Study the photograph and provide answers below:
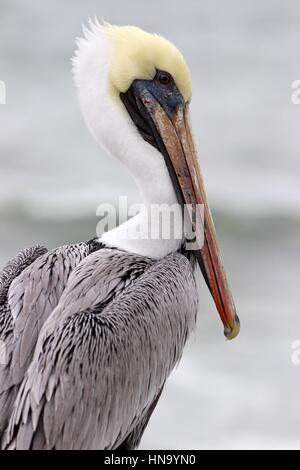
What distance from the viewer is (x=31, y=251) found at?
15.3 ft

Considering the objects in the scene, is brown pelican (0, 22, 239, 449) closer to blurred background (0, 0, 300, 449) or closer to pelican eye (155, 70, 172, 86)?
pelican eye (155, 70, 172, 86)

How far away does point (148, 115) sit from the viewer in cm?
445

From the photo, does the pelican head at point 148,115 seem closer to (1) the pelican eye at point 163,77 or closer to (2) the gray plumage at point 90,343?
(1) the pelican eye at point 163,77

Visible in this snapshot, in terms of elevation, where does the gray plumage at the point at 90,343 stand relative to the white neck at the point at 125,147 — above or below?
below

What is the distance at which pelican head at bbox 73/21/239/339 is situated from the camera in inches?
173

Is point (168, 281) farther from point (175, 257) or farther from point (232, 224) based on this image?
point (232, 224)

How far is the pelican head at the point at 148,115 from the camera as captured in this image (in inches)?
173

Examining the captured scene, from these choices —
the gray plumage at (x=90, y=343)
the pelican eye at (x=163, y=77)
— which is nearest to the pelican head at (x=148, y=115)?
the pelican eye at (x=163, y=77)

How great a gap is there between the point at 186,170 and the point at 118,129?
36 cm

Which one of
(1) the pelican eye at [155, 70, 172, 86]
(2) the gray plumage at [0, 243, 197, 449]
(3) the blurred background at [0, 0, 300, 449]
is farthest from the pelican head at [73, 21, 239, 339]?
(3) the blurred background at [0, 0, 300, 449]

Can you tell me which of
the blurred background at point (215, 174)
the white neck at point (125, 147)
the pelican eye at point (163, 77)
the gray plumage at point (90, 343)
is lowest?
the blurred background at point (215, 174)

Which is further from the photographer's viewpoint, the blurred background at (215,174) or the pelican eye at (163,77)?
the blurred background at (215,174)

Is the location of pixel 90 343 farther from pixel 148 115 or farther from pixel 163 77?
pixel 163 77

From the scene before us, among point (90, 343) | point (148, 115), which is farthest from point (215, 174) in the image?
point (90, 343)
